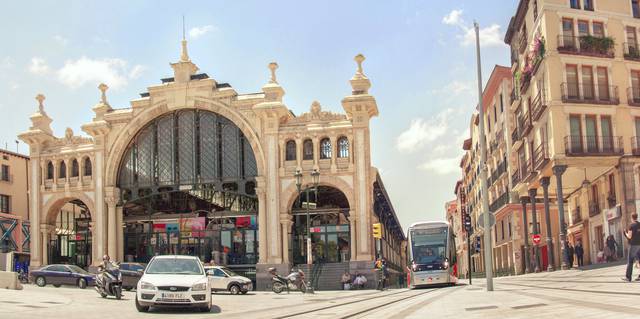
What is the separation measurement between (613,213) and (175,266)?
26.7 meters

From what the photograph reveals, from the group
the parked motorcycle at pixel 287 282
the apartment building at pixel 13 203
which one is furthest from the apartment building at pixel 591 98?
the apartment building at pixel 13 203

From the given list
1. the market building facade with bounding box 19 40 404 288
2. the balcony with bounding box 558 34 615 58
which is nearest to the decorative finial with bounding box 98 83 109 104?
the market building facade with bounding box 19 40 404 288

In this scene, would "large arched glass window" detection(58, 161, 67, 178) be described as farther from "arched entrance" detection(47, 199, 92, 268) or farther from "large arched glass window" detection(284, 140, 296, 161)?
"large arched glass window" detection(284, 140, 296, 161)

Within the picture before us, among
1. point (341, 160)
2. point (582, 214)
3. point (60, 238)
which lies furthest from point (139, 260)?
point (582, 214)

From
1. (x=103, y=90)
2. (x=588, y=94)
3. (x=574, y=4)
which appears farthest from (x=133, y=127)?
(x=588, y=94)

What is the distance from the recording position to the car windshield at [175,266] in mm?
21328

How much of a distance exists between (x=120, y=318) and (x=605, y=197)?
104 ft

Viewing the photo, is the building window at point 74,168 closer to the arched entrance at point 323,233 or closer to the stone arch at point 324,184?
the stone arch at point 324,184

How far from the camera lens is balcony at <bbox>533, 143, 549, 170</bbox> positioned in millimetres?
41656

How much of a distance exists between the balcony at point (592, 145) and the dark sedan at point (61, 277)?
2493cm

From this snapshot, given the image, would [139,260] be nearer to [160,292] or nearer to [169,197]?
[169,197]

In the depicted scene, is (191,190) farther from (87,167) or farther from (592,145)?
(592,145)

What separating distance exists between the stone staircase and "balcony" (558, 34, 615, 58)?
689 inches

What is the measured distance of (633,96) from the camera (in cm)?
4172
